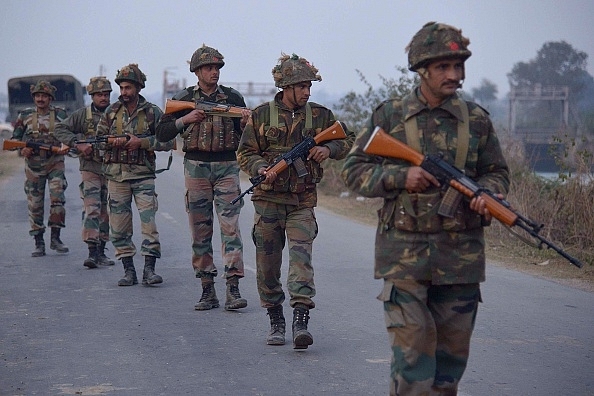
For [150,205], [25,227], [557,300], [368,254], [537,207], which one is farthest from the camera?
[25,227]

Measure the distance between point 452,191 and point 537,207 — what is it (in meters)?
9.76

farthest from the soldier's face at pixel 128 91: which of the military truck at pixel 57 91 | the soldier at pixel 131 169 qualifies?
the military truck at pixel 57 91

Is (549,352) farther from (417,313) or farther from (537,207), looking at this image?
(537,207)

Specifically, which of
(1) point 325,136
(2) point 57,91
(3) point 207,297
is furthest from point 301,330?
(2) point 57,91

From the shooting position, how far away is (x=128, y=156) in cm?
1016

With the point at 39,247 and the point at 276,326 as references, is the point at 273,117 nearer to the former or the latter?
the point at 276,326

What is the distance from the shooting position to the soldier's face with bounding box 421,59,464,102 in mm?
4754

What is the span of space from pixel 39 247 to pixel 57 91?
1073 inches

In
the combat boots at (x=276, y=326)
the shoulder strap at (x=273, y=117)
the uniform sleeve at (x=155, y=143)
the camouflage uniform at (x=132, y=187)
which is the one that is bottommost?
the combat boots at (x=276, y=326)

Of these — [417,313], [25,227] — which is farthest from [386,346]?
[25,227]

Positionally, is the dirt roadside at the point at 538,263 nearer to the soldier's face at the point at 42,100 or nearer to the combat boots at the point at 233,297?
the combat boots at the point at 233,297

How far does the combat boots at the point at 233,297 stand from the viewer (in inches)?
342

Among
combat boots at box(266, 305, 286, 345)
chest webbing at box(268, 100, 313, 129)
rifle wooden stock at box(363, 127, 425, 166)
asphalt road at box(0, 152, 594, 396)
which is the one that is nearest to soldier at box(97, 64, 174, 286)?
asphalt road at box(0, 152, 594, 396)

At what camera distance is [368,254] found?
12.6 m
